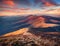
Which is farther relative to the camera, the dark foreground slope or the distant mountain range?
the distant mountain range

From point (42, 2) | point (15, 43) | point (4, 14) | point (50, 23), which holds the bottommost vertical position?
point (15, 43)

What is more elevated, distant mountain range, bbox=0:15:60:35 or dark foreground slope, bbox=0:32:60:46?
distant mountain range, bbox=0:15:60:35

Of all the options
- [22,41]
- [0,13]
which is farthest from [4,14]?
[22,41]

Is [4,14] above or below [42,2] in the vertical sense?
below

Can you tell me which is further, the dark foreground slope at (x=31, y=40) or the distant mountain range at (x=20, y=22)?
the distant mountain range at (x=20, y=22)

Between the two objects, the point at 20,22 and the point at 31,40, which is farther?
the point at 20,22

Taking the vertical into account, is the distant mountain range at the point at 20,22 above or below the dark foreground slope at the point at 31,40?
above

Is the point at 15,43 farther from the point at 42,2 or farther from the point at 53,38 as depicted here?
the point at 42,2

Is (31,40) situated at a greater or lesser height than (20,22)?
lesser
